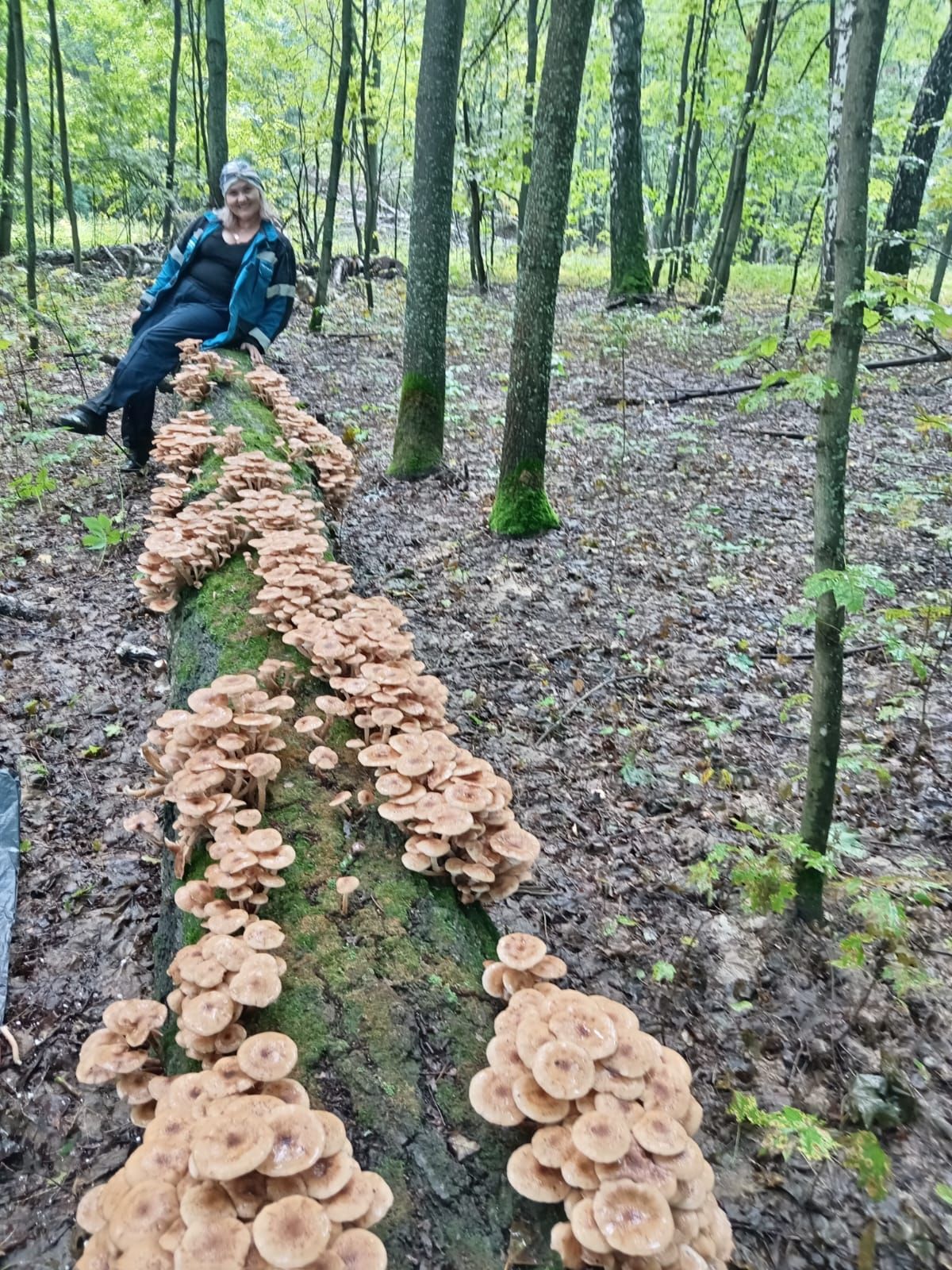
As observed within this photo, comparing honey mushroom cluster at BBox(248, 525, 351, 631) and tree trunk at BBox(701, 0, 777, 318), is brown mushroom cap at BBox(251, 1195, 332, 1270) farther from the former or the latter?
tree trunk at BBox(701, 0, 777, 318)

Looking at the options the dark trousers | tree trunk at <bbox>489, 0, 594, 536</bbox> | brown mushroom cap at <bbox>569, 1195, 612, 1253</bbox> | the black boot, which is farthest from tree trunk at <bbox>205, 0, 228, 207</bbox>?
brown mushroom cap at <bbox>569, 1195, 612, 1253</bbox>

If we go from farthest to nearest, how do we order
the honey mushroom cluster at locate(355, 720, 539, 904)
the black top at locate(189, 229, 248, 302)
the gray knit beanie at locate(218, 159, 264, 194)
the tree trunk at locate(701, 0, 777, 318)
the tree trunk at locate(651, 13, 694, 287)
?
the tree trunk at locate(651, 13, 694, 287) → the tree trunk at locate(701, 0, 777, 318) → the black top at locate(189, 229, 248, 302) → the gray knit beanie at locate(218, 159, 264, 194) → the honey mushroom cluster at locate(355, 720, 539, 904)

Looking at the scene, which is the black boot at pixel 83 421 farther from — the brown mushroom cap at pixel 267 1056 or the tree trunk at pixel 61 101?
the tree trunk at pixel 61 101

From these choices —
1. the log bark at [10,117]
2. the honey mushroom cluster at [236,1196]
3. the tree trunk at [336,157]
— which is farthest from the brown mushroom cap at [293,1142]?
the log bark at [10,117]

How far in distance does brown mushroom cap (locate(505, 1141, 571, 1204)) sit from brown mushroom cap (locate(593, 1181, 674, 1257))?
12 centimetres

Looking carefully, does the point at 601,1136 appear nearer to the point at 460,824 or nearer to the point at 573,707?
the point at 460,824

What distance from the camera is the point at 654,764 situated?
4324 mm

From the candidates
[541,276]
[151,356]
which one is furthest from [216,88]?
[541,276]

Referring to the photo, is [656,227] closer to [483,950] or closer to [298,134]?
[298,134]

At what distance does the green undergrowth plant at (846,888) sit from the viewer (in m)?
2.87

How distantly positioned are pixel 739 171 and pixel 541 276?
35.0 ft

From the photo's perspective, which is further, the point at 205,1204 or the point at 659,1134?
the point at 659,1134

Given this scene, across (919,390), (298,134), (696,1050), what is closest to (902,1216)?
(696,1050)

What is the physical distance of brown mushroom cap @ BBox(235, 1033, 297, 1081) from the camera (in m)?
1.83
